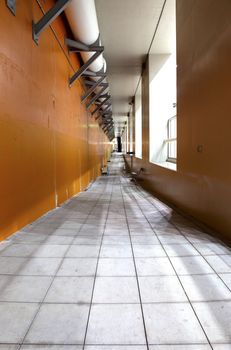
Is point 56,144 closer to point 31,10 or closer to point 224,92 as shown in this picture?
point 31,10

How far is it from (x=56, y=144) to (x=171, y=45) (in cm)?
432

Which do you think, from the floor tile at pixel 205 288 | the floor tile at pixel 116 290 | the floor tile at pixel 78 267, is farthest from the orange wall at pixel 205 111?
the floor tile at pixel 78 267

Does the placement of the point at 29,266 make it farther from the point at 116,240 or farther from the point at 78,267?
the point at 116,240

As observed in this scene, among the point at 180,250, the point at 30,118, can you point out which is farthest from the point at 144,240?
the point at 30,118

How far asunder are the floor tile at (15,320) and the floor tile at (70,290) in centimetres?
14

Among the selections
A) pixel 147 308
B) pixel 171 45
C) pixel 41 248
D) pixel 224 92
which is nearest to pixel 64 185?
pixel 41 248

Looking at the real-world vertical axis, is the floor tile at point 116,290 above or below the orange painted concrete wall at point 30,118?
below

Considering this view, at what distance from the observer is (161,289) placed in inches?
63.5

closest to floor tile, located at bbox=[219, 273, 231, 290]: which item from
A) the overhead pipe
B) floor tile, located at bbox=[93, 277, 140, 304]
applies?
floor tile, located at bbox=[93, 277, 140, 304]

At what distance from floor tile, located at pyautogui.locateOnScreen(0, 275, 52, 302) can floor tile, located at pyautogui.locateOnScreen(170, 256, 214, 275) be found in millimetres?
989

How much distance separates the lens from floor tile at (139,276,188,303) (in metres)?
1.50

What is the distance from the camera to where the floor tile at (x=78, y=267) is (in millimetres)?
1823

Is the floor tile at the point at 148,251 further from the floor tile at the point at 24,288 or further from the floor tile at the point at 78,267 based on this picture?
the floor tile at the point at 24,288

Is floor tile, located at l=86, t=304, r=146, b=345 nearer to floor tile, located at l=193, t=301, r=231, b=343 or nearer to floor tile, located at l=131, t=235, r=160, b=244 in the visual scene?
floor tile, located at l=193, t=301, r=231, b=343
